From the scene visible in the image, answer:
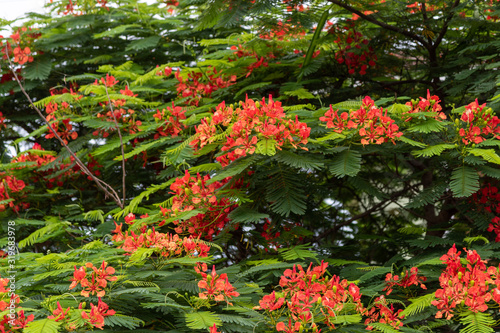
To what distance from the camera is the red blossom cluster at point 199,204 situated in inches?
120

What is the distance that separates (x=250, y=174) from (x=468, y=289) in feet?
4.58

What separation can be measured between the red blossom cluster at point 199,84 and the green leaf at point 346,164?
1784 mm

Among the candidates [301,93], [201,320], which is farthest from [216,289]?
[301,93]

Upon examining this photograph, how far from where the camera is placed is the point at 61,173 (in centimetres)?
417

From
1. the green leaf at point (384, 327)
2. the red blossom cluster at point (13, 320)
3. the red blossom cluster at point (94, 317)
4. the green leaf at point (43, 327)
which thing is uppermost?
the green leaf at point (43, 327)

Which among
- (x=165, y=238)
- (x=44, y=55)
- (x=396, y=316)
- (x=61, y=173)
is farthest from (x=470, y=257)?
(x=44, y=55)

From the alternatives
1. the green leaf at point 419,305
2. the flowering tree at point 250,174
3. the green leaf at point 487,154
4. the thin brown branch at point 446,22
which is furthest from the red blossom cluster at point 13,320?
the thin brown branch at point 446,22

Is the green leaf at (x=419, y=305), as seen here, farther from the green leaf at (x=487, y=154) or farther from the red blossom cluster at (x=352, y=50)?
the red blossom cluster at (x=352, y=50)

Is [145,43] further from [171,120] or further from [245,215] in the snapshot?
[245,215]

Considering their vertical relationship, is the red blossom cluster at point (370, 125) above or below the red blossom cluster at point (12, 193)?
above

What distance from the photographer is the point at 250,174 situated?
3.16 m

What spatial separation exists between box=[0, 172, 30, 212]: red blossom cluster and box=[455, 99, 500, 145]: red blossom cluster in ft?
10.9

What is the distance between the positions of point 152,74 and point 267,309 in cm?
254

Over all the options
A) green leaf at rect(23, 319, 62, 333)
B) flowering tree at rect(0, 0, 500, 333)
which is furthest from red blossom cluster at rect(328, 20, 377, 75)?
green leaf at rect(23, 319, 62, 333)
